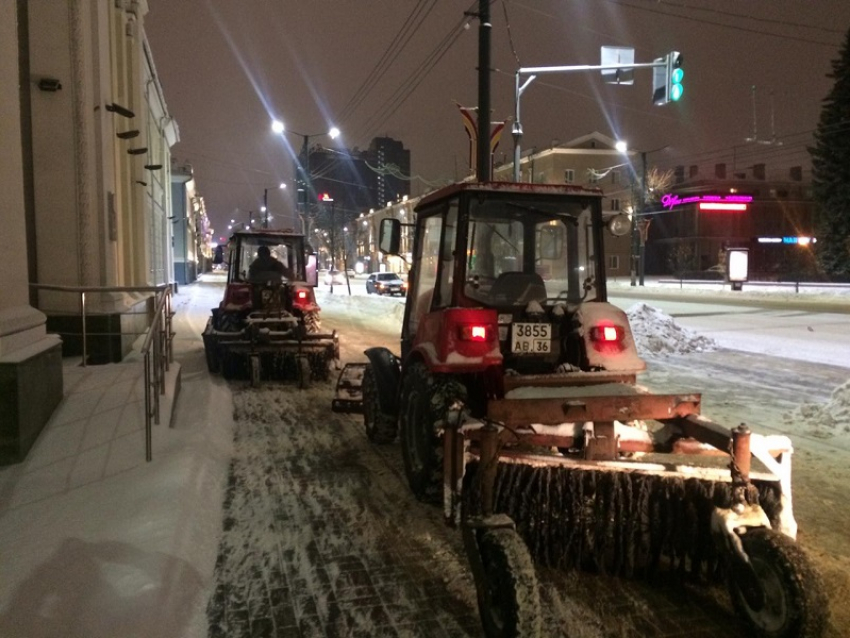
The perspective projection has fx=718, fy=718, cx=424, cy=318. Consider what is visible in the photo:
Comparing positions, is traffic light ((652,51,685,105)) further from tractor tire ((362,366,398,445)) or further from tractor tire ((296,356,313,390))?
tractor tire ((362,366,398,445))

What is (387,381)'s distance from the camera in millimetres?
6852

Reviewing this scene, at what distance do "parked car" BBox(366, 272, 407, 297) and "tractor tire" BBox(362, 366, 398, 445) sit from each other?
33777mm

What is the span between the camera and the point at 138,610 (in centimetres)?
378

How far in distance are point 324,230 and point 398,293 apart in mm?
35436

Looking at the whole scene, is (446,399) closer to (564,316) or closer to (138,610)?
(564,316)

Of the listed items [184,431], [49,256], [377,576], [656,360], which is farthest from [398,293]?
[377,576]

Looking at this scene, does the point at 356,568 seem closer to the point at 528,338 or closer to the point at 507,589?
the point at 507,589

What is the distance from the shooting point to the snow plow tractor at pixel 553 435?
368 centimetres

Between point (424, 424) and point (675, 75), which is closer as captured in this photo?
point (424, 424)

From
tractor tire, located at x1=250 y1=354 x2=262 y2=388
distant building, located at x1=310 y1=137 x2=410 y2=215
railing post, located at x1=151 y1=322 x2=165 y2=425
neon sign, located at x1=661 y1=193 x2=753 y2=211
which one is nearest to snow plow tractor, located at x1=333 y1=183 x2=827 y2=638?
railing post, located at x1=151 y1=322 x2=165 y2=425

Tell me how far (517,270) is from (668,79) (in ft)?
33.6

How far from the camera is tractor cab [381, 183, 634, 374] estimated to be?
5.50 metres

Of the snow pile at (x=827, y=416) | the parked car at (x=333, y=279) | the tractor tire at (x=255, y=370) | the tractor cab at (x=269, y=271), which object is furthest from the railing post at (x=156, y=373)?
the parked car at (x=333, y=279)

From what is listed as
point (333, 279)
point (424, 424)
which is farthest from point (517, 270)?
point (333, 279)
